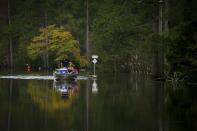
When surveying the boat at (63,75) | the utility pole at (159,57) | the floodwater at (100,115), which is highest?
the utility pole at (159,57)

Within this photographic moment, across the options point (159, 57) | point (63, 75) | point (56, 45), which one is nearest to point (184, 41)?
point (159, 57)

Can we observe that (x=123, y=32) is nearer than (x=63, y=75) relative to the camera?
No

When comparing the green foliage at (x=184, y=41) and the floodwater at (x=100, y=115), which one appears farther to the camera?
the green foliage at (x=184, y=41)

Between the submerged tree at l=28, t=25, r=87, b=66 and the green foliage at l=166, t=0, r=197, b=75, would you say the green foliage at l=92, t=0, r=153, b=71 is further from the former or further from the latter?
the green foliage at l=166, t=0, r=197, b=75

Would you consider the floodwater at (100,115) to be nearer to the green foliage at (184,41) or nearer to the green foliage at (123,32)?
the green foliage at (184,41)

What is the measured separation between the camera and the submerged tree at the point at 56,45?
85750 mm

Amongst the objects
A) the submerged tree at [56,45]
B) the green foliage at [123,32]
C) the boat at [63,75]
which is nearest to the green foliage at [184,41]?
the boat at [63,75]

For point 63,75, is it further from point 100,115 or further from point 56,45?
point 100,115

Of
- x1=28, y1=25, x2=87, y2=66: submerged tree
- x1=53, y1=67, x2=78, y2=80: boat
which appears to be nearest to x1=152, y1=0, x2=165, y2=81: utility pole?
x1=53, y1=67, x2=78, y2=80: boat

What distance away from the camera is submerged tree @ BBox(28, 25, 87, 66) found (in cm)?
8575

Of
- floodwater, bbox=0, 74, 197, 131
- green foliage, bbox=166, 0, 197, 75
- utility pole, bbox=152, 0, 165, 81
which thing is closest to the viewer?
floodwater, bbox=0, 74, 197, 131

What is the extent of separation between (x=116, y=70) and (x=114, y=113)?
54.5m

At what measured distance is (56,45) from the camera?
86438 millimetres

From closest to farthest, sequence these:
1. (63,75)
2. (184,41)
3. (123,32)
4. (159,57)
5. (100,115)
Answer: (100,115) → (184,41) → (159,57) → (63,75) → (123,32)
